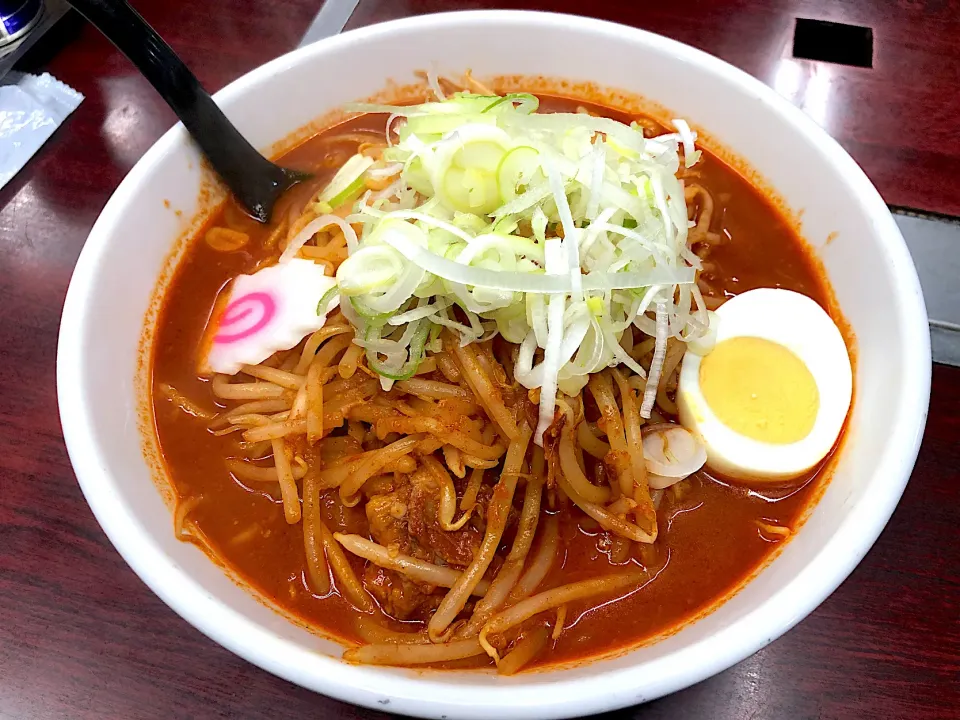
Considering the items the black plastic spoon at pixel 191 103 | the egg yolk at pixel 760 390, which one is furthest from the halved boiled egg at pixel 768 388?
the black plastic spoon at pixel 191 103

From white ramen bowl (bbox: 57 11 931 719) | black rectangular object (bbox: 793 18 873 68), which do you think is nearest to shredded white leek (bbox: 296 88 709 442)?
white ramen bowl (bbox: 57 11 931 719)

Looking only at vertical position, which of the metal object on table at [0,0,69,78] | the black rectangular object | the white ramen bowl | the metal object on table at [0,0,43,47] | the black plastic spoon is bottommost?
the black rectangular object

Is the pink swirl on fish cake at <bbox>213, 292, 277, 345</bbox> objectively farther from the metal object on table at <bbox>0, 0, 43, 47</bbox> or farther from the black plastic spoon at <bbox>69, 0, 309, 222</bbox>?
the metal object on table at <bbox>0, 0, 43, 47</bbox>

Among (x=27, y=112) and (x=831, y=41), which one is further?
(x=831, y=41)

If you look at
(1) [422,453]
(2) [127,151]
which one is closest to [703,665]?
(1) [422,453]

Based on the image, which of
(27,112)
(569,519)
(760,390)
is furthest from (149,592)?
(27,112)

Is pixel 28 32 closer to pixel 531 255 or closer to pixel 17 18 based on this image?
pixel 17 18

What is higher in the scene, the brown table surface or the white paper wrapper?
the white paper wrapper
